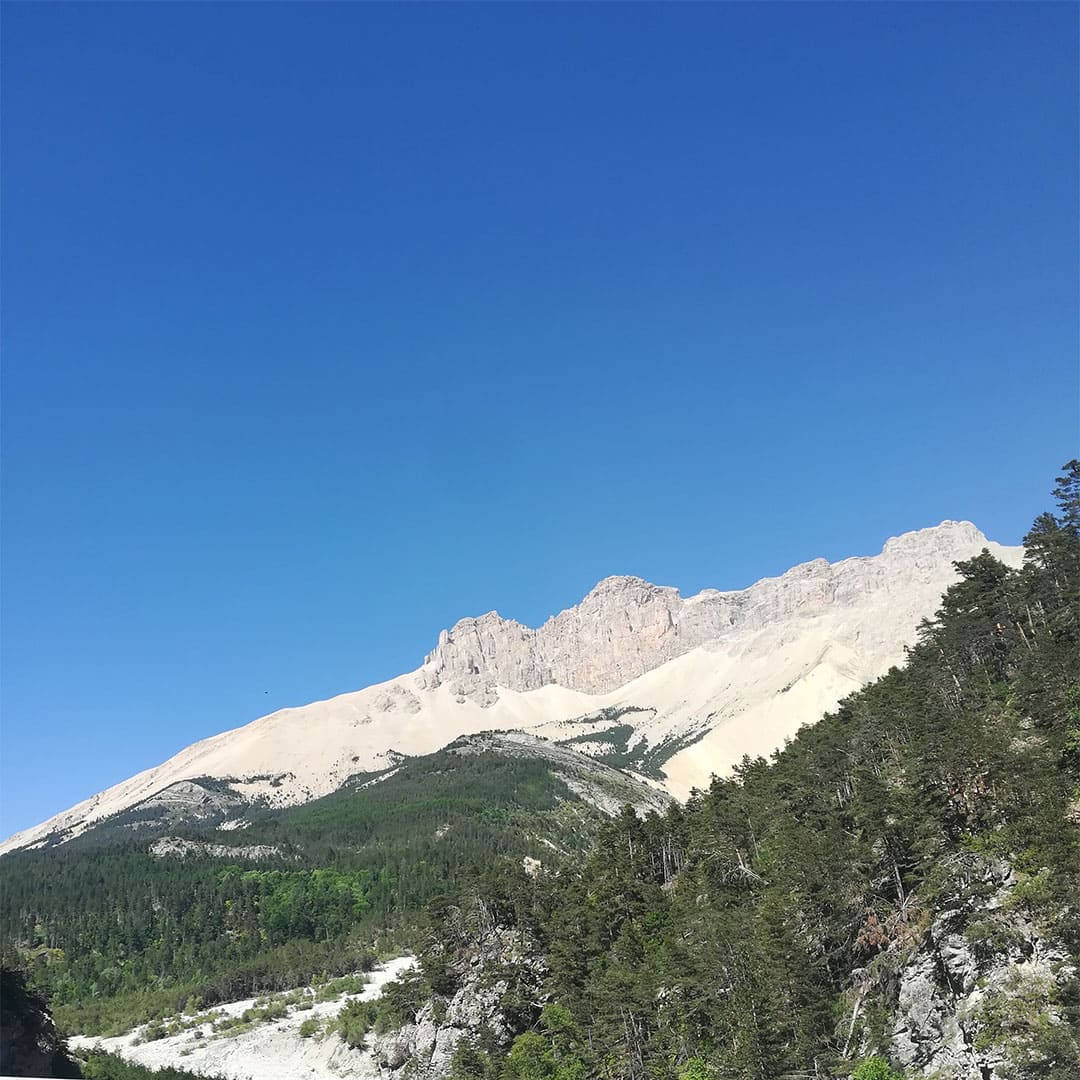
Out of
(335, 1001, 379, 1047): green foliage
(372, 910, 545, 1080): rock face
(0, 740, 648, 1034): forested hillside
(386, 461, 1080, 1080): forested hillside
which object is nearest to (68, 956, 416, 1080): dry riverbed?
(335, 1001, 379, 1047): green foliage

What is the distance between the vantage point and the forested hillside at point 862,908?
35.6 m

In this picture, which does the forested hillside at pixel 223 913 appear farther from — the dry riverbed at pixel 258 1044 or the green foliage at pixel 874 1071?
the green foliage at pixel 874 1071

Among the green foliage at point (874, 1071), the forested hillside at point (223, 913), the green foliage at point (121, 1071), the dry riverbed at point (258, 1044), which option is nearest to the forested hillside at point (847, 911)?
the green foliage at point (874, 1071)

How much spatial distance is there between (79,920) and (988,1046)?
165602 millimetres

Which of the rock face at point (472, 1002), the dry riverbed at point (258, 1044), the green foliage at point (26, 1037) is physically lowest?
the dry riverbed at point (258, 1044)

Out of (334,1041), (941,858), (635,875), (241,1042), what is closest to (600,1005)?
(635,875)

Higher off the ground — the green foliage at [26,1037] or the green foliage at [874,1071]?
the green foliage at [26,1037]

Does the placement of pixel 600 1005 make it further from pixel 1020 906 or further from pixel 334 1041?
pixel 334 1041

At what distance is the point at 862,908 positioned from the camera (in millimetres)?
44438

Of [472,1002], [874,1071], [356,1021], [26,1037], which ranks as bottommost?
[356,1021]

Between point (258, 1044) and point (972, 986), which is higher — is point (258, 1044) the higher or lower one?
the lower one

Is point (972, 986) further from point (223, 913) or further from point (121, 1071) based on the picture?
point (223, 913)

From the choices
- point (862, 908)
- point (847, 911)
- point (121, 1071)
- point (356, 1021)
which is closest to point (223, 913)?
point (356, 1021)

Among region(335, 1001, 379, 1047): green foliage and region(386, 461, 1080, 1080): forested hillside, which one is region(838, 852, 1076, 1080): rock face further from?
region(335, 1001, 379, 1047): green foliage
